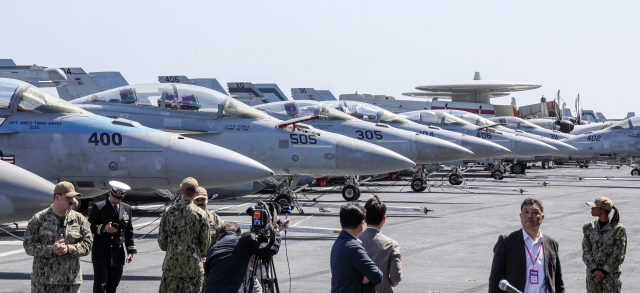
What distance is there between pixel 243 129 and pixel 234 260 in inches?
422

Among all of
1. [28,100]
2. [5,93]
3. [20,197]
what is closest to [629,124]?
[28,100]

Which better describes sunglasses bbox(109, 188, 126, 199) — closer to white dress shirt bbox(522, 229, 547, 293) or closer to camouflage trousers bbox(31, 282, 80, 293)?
camouflage trousers bbox(31, 282, 80, 293)

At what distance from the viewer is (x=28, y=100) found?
13.5 m

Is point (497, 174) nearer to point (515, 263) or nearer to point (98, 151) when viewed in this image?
point (98, 151)

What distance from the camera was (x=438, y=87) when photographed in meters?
92.8

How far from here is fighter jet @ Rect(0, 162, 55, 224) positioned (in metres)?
8.57

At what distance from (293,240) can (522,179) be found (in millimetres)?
23254

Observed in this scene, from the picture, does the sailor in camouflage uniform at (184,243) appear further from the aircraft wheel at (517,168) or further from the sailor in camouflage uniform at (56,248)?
the aircraft wheel at (517,168)

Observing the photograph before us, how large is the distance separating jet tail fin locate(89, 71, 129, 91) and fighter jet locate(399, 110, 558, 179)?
1043cm

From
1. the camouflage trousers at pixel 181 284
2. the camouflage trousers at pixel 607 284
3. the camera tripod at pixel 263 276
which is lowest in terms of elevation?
the camouflage trousers at pixel 607 284

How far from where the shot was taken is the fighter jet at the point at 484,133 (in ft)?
99.6

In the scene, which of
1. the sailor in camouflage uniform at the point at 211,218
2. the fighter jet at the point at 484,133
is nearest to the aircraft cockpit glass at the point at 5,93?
the sailor in camouflage uniform at the point at 211,218

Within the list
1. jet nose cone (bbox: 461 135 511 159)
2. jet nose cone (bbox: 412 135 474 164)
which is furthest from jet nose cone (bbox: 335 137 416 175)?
jet nose cone (bbox: 461 135 511 159)

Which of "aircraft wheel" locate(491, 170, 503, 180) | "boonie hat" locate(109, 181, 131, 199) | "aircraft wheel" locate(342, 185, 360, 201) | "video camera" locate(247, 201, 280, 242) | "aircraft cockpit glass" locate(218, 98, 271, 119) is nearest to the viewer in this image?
"video camera" locate(247, 201, 280, 242)
